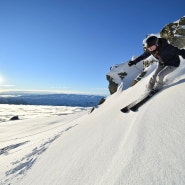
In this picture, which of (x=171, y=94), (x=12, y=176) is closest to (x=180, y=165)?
(x=171, y=94)

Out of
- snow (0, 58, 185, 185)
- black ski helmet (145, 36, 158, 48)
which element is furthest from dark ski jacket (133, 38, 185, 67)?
snow (0, 58, 185, 185)

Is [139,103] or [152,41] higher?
[152,41]

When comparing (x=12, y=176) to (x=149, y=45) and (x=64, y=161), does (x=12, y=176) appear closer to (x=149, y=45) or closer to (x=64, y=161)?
(x=64, y=161)

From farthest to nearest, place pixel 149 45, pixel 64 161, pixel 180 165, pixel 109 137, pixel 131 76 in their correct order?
pixel 131 76 → pixel 149 45 → pixel 109 137 → pixel 64 161 → pixel 180 165

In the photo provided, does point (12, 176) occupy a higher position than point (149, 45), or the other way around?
point (149, 45)

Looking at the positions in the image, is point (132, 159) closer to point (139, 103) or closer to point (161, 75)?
point (139, 103)

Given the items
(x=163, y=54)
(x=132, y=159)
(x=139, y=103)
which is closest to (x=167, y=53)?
(x=163, y=54)

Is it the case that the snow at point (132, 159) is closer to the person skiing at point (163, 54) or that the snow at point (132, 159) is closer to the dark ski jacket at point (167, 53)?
the person skiing at point (163, 54)

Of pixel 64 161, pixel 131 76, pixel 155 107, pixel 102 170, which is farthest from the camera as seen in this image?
pixel 131 76

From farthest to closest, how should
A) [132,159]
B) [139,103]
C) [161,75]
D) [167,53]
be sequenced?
[161,75] < [167,53] < [139,103] < [132,159]

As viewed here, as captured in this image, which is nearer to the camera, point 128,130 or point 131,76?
point 128,130

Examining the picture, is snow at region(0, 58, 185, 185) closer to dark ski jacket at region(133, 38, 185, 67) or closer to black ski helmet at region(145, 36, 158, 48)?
dark ski jacket at region(133, 38, 185, 67)

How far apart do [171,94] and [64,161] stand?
11.0 feet

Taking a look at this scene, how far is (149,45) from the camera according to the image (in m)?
7.40
